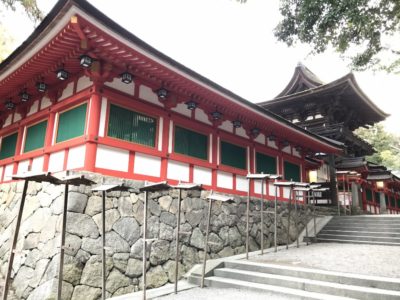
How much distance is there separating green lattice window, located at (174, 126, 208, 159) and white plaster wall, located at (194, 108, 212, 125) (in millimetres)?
496

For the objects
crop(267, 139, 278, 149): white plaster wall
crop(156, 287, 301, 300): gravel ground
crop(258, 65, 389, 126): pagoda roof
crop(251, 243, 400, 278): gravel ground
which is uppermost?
crop(258, 65, 389, 126): pagoda roof

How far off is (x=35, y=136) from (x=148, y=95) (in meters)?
3.61

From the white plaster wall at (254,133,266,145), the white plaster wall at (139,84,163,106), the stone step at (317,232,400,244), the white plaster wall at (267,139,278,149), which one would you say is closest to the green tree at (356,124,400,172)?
the stone step at (317,232,400,244)

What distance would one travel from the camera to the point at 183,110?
29.5ft

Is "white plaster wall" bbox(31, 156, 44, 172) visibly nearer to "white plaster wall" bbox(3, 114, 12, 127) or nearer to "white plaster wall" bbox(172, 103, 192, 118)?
"white plaster wall" bbox(3, 114, 12, 127)

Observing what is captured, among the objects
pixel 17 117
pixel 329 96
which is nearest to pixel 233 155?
pixel 17 117

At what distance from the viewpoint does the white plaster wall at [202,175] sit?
899 cm

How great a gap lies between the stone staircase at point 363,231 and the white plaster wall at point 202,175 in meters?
5.51

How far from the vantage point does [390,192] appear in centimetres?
2573

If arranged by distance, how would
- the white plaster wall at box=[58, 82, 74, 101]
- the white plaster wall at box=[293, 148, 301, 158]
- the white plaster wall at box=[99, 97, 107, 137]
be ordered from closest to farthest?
the white plaster wall at box=[99, 97, 107, 137] → the white plaster wall at box=[58, 82, 74, 101] → the white plaster wall at box=[293, 148, 301, 158]

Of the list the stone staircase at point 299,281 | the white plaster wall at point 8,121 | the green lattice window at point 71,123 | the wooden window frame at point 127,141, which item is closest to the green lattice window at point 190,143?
the wooden window frame at point 127,141

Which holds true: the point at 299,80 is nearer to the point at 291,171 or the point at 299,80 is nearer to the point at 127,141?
the point at 291,171

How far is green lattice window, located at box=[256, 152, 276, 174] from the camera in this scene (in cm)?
1164

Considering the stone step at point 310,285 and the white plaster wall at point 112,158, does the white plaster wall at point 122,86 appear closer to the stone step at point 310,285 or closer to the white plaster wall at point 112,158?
the white plaster wall at point 112,158
